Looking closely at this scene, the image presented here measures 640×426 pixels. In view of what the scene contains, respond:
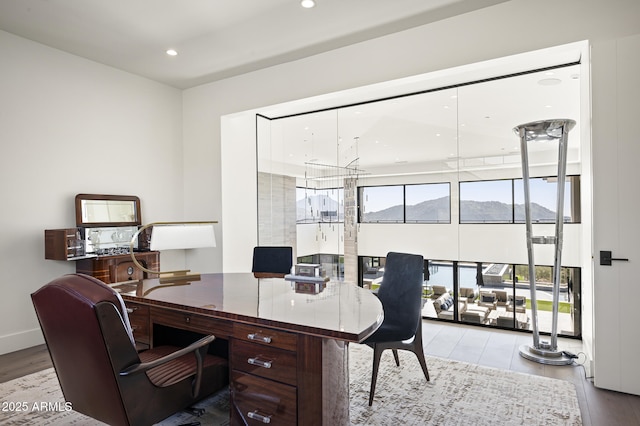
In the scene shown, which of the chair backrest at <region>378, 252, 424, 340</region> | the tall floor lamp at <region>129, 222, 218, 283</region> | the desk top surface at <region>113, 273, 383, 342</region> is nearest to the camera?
the desk top surface at <region>113, 273, 383, 342</region>

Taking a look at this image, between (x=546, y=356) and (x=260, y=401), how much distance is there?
283cm

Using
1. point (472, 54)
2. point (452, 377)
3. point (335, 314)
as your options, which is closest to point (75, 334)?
point (335, 314)

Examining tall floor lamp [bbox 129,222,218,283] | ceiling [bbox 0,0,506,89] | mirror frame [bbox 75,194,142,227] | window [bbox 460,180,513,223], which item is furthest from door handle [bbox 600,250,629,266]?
mirror frame [bbox 75,194,142,227]

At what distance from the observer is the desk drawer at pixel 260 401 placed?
5.90 feet

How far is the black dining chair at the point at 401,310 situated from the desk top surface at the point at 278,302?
417 millimetres

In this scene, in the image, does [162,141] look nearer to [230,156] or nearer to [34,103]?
[230,156]

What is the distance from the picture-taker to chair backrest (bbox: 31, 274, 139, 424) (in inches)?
60.1

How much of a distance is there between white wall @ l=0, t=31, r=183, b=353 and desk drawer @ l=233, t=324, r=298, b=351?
3.12 meters

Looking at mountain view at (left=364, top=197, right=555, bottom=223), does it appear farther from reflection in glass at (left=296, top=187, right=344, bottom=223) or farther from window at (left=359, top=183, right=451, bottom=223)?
reflection in glass at (left=296, top=187, right=344, bottom=223)

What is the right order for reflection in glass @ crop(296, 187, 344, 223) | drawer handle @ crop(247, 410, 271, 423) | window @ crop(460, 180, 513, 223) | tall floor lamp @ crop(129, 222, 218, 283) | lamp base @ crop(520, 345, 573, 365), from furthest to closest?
1. reflection in glass @ crop(296, 187, 344, 223)
2. window @ crop(460, 180, 513, 223)
3. lamp base @ crop(520, 345, 573, 365)
4. tall floor lamp @ crop(129, 222, 218, 283)
5. drawer handle @ crop(247, 410, 271, 423)

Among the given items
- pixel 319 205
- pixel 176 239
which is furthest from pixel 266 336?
pixel 319 205

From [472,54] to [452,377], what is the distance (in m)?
2.78

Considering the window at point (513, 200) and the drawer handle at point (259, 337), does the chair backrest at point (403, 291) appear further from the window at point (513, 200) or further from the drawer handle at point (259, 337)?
the window at point (513, 200)

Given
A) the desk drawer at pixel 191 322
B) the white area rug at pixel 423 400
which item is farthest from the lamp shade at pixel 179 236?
the white area rug at pixel 423 400
